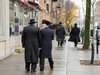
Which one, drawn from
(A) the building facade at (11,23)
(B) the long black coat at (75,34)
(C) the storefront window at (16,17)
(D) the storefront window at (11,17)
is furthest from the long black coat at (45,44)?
(B) the long black coat at (75,34)

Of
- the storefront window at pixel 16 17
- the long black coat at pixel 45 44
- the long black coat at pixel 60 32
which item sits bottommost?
the long black coat at pixel 45 44

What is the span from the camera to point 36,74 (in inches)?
283

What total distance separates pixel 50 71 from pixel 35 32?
1.51 meters

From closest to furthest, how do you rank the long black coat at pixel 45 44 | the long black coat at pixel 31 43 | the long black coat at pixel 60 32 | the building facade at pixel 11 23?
1. the long black coat at pixel 31 43
2. the long black coat at pixel 45 44
3. the building facade at pixel 11 23
4. the long black coat at pixel 60 32

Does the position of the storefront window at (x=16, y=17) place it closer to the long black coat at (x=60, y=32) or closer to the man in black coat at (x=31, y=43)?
the long black coat at (x=60, y=32)

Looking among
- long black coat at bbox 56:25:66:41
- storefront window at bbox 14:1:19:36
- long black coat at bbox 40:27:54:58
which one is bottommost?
long black coat at bbox 40:27:54:58

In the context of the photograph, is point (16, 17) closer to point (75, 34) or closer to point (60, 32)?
point (60, 32)

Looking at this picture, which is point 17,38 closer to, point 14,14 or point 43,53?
point 14,14

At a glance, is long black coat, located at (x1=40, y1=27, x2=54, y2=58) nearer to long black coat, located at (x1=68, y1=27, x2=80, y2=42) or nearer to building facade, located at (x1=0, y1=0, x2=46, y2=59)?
building facade, located at (x1=0, y1=0, x2=46, y2=59)

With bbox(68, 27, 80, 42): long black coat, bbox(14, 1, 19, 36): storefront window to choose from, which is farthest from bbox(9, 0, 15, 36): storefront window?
bbox(68, 27, 80, 42): long black coat

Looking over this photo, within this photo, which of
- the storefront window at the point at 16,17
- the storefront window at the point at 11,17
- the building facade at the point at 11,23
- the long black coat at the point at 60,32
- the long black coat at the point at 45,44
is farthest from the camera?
the long black coat at the point at 60,32

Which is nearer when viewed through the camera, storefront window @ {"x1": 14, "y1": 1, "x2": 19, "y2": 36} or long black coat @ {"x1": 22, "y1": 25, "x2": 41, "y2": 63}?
long black coat @ {"x1": 22, "y1": 25, "x2": 41, "y2": 63}

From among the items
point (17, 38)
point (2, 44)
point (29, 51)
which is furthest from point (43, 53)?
point (17, 38)

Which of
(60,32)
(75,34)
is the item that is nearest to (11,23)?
(60,32)
